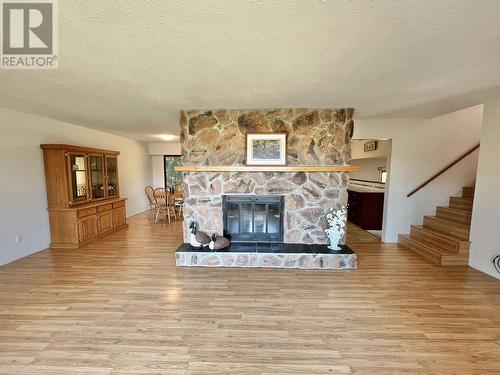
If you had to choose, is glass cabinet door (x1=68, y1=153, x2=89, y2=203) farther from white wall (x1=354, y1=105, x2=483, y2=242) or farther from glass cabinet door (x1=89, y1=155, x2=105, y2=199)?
white wall (x1=354, y1=105, x2=483, y2=242)

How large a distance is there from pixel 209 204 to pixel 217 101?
5.21 feet

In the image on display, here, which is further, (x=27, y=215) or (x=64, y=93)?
(x=27, y=215)

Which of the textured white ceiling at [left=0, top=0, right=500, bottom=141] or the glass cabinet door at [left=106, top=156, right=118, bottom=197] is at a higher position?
the textured white ceiling at [left=0, top=0, right=500, bottom=141]

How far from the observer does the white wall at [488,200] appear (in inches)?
120

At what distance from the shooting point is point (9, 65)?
6.53 feet

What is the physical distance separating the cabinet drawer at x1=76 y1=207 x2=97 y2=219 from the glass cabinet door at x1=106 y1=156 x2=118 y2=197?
26.1 inches

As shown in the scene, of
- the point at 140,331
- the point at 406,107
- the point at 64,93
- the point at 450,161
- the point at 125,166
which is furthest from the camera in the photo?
the point at 125,166

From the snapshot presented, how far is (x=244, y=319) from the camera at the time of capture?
7.02 feet

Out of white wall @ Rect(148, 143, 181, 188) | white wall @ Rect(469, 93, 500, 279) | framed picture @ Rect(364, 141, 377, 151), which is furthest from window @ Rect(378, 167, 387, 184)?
white wall @ Rect(148, 143, 181, 188)

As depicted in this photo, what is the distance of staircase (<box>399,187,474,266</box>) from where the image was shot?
11.1 feet

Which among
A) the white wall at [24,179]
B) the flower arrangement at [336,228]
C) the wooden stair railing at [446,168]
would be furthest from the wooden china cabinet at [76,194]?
the wooden stair railing at [446,168]

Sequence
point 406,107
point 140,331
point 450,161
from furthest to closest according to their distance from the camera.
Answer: point 450,161 < point 406,107 < point 140,331

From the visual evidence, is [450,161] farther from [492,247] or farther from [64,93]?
[64,93]

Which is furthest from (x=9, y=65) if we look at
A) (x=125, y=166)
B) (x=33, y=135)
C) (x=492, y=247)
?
(x=492, y=247)
